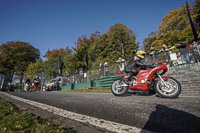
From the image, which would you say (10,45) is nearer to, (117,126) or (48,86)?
(48,86)

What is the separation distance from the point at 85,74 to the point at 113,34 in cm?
1597

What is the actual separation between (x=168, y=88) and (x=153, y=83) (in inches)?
20.6

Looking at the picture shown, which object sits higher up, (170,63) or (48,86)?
(170,63)

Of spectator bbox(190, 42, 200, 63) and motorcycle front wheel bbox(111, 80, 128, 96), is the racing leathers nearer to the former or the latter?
motorcycle front wheel bbox(111, 80, 128, 96)

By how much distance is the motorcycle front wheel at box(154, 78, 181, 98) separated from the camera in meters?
3.68

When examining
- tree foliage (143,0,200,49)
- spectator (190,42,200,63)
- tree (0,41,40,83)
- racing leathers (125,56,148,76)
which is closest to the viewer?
racing leathers (125,56,148,76)

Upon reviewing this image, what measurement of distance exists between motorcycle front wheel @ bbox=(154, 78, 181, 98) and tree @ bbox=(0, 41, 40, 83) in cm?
4413

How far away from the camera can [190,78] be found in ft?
16.6

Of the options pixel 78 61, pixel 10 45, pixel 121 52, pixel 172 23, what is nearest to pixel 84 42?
pixel 78 61

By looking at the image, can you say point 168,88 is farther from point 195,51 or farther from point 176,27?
point 176,27

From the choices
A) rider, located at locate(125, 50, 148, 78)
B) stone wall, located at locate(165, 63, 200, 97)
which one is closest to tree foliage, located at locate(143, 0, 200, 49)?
stone wall, located at locate(165, 63, 200, 97)

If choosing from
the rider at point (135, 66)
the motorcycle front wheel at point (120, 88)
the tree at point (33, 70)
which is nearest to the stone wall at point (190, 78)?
the rider at point (135, 66)

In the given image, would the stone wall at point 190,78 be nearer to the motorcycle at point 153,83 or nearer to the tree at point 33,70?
the motorcycle at point 153,83

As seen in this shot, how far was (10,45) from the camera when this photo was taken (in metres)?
41.5
